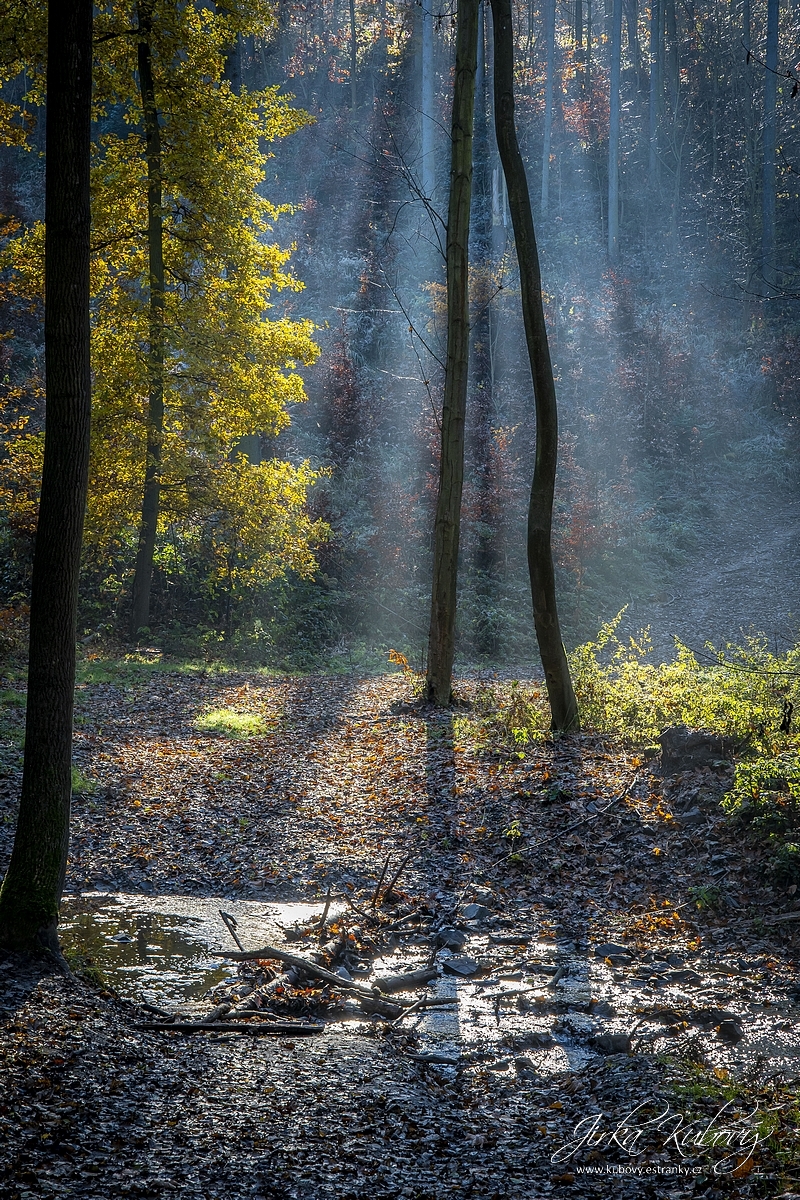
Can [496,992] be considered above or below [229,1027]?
below

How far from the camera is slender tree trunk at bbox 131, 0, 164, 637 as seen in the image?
14.4 metres

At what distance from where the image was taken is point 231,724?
11141 mm

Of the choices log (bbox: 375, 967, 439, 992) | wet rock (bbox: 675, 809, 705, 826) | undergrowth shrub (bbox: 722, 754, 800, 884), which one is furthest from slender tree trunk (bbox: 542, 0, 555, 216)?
log (bbox: 375, 967, 439, 992)

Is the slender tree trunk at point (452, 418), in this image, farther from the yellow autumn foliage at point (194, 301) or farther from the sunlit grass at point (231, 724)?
the yellow autumn foliage at point (194, 301)

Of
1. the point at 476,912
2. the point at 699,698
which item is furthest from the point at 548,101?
the point at 476,912

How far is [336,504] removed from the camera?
22.1 metres

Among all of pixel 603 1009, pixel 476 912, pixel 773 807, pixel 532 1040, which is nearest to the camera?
pixel 532 1040

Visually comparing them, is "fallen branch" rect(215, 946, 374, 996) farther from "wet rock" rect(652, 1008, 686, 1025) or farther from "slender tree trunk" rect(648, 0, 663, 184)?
"slender tree trunk" rect(648, 0, 663, 184)

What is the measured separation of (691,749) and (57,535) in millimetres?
6102

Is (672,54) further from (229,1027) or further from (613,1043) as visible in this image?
(229,1027)

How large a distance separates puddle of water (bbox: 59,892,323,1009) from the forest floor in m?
0.14

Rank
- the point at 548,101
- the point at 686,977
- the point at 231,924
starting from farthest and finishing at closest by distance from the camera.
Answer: the point at 548,101, the point at 231,924, the point at 686,977

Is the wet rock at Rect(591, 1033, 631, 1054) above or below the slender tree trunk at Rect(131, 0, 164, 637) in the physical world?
below

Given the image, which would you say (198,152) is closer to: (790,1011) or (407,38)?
(790,1011)
